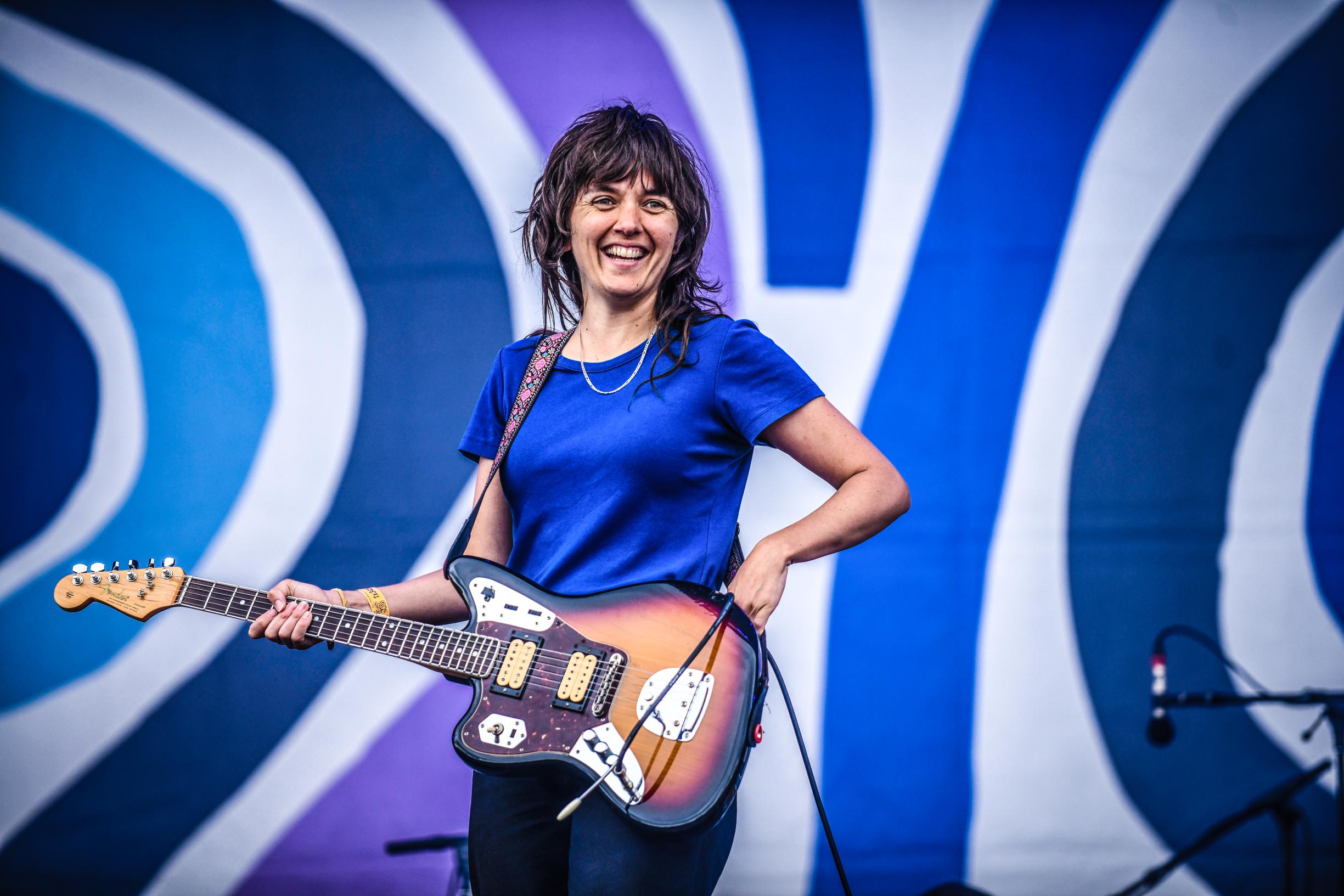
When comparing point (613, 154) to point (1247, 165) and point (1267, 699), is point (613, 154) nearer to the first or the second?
point (1267, 699)

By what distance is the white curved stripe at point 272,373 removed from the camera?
3.20 meters

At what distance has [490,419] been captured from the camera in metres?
1.87

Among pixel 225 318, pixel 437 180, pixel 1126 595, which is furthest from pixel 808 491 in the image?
pixel 225 318

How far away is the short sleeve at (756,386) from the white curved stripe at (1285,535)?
7.48ft

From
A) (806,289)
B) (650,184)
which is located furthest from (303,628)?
(806,289)

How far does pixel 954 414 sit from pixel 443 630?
6.88 feet

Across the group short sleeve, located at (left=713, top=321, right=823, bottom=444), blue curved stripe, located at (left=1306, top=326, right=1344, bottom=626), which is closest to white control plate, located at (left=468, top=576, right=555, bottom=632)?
short sleeve, located at (left=713, top=321, right=823, bottom=444)

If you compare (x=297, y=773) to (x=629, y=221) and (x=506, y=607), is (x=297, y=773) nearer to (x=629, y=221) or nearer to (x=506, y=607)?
(x=506, y=607)

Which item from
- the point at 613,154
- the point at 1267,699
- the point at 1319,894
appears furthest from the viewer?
the point at 1319,894

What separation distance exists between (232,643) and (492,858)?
2127 millimetres

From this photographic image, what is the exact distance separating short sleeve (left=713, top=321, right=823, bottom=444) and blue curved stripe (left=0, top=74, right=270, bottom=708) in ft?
7.50

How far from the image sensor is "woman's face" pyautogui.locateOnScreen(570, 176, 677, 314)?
66.2 inches

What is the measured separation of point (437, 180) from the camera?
3.34 meters

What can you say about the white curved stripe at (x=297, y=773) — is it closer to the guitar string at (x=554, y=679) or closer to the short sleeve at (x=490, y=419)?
the short sleeve at (x=490, y=419)
